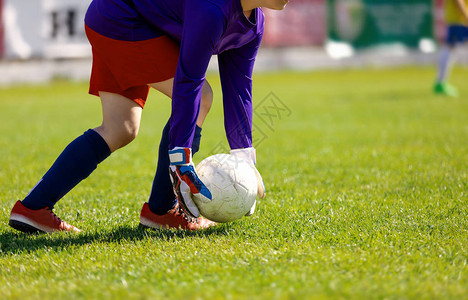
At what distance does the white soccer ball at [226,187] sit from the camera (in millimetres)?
2633

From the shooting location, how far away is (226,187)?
8.75 ft

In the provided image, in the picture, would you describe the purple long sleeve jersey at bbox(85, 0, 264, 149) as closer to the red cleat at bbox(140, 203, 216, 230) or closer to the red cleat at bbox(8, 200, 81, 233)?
the red cleat at bbox(140, 203, 216, 230)

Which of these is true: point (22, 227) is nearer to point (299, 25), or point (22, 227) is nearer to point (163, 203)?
point (163, 203)

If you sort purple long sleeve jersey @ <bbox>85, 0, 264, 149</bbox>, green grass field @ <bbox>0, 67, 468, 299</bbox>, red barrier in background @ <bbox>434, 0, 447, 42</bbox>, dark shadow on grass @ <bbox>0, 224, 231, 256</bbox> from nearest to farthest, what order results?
green grass field @ <bbox>0, 67, 468, 299</bbox>, purple long sleeve jersey @ <bbox>85, 0, 264, 149</bbox>, dark shadow on grass @ <bbox>0, 224, 231, 256</bbox>, red barrier in background @ <bbox>434, 0, 447, 42</bbox>

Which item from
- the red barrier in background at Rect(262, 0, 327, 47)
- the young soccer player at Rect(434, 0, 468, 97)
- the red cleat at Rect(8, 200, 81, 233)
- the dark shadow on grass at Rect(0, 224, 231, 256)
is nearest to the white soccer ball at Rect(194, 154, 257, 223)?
the dark shadow on grass at Rect(0, 224, 231, 256)

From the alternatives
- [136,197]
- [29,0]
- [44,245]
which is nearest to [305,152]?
[136,197]

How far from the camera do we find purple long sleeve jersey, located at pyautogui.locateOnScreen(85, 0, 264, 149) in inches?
93.4

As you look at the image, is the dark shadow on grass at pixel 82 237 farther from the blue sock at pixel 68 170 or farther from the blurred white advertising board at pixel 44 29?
the blurred white advertising board at pixel 44 29

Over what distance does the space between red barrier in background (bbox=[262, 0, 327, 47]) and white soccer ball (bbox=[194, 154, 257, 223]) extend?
624 inches

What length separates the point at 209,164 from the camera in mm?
2754

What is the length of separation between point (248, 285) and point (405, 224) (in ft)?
3.79

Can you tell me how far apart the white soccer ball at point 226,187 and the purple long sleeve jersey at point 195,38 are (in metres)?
0.22

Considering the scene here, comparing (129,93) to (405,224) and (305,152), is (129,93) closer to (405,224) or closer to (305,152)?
(405,224)

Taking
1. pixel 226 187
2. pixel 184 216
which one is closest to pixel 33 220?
pixel 184 216
